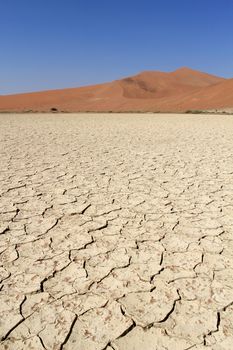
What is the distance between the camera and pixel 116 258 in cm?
208

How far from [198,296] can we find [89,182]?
7.75 ft

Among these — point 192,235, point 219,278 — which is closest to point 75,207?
point 192,235

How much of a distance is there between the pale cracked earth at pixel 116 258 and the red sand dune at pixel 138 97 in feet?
54.2

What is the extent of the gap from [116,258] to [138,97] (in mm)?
30809

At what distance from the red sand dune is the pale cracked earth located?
16520 mm

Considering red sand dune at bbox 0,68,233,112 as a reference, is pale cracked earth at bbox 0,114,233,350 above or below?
below

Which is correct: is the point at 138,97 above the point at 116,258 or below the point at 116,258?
above

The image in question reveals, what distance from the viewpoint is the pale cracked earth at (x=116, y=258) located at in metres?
1.46

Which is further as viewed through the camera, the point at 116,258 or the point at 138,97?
the point at 138,97

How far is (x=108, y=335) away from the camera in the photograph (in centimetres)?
144

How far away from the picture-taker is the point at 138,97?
31.7 metres

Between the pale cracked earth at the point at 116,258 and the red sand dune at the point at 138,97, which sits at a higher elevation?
the red sand dune at the point at 138,97

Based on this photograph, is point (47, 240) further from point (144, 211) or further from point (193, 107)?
point (193, 107)

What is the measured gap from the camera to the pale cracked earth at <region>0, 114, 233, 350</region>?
1464mm
